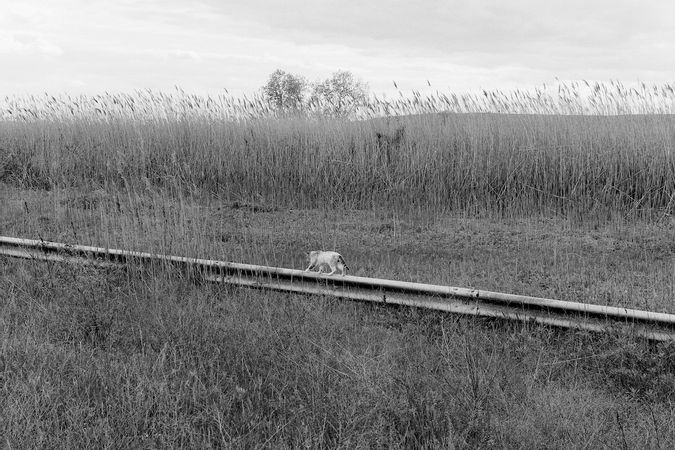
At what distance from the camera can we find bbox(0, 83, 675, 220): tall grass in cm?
1051

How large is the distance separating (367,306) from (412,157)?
5921 millimetres

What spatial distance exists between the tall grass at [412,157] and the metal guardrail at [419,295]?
8.91ft

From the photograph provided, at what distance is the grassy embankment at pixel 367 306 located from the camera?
3414mm

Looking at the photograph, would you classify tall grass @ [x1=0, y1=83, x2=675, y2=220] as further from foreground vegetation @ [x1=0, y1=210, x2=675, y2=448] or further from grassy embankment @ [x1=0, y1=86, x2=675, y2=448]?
foreground vegetation @ [x1=0, y1=210, x2=675, y2=448]

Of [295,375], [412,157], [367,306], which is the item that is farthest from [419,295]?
[412,157]

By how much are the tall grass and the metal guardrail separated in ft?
8.91

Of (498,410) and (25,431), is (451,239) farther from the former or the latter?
(25,431)

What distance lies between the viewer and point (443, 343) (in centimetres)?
435

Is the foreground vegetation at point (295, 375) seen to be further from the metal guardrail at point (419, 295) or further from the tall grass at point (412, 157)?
the tall grass at point (412, 157)

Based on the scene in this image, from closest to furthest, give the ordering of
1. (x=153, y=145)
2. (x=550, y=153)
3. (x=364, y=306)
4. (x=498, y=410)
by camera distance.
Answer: (x=498, y=410), (x=364, y=306), (x=550, y=153), (x=153, y=145)

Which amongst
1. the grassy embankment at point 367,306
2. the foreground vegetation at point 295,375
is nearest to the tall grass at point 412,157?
the grassy embankment at point 367,306

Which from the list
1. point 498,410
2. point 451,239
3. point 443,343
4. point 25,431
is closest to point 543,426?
point 498,410

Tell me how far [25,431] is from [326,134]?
9480mm

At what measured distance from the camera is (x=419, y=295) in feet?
17.0
